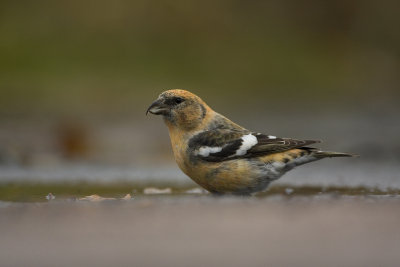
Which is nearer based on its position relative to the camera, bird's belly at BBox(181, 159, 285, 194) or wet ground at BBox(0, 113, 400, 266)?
wet ground at BBox(0, 113, 400, 266)

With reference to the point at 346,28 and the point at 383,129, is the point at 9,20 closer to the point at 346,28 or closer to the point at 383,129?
the point at 346,28

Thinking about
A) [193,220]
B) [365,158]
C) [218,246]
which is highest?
[365,158]

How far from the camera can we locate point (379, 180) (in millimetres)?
5844

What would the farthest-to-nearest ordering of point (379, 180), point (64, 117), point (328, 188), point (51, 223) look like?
point (64, 117) < point (379, 180) < point (328, 188) < point (51, 223)

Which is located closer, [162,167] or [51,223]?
[51,223]

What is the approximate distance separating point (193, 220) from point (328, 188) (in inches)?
98.6

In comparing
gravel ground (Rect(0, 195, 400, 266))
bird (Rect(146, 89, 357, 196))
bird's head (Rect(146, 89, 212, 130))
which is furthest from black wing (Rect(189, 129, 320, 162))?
gravel ground (Rect(0, 195, 400, 266))

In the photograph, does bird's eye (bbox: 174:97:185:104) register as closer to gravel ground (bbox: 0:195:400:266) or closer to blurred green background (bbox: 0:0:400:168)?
gravel ground (bbox: 0:195:400:266)

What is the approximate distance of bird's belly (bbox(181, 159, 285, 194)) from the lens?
5.23 m

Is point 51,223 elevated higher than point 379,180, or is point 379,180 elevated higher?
point 379,180

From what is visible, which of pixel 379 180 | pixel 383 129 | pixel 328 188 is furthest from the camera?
pixel 383 129

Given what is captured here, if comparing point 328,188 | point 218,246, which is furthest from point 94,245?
point 328,188

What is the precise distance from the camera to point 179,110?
5.77m

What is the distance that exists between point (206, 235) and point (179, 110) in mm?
3036
